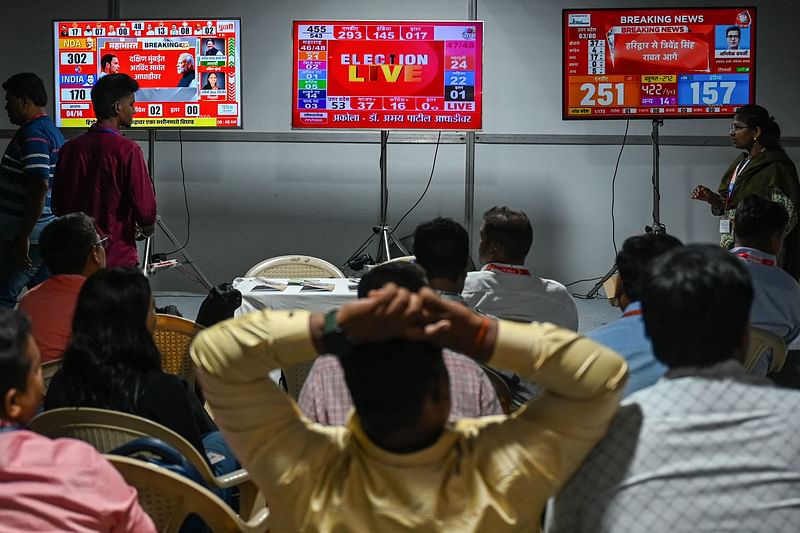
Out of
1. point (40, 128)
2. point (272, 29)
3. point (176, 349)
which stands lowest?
point (176, 349)

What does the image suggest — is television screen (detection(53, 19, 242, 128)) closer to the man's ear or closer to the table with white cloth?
the table with white cloth

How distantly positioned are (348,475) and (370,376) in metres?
0.13

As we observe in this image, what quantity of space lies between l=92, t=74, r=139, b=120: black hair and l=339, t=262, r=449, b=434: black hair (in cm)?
287

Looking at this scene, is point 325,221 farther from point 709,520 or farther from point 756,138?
point 709,520

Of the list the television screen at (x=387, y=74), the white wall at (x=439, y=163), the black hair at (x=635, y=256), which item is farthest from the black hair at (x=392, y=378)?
the white wall at (x=439, y=163)

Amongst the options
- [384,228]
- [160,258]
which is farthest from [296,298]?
[384,228]

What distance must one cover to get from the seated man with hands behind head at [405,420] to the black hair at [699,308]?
139mm

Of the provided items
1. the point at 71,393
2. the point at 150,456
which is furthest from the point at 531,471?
the point at 71,393

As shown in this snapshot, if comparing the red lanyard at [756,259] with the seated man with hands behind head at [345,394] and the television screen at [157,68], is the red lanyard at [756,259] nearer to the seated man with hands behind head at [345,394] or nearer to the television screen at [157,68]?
the seated man with hands behind head at [345,394]

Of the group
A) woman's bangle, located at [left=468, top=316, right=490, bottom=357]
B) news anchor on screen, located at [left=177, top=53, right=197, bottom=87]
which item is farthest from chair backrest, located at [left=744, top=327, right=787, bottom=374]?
news anchor on screen, located at [left=177, top=53, right=197, bottom=87]

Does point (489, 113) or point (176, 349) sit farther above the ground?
point (489, 113)

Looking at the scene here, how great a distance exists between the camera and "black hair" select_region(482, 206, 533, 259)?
272 centimetres

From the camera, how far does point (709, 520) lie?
106cm

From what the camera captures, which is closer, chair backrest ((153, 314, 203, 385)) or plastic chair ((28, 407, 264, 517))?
plastic chair ((28, 407, 264, 517))
